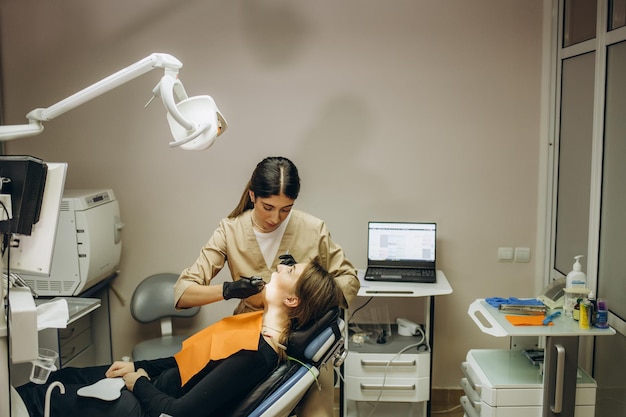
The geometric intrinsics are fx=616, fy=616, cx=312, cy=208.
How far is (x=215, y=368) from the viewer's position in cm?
200

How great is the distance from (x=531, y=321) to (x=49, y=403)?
5.85ft

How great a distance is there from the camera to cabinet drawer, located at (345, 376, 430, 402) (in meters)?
2.94

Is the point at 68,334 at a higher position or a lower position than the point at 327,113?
lower

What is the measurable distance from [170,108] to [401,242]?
1635mm

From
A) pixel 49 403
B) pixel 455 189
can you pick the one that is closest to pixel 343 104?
pixel 455 189

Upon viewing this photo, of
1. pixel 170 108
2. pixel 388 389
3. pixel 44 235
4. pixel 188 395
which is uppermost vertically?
pixel 170 108

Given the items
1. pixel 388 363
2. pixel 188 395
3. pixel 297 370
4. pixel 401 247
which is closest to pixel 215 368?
pixel 188 395

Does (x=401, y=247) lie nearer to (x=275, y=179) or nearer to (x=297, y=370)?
(x=275, y=179)

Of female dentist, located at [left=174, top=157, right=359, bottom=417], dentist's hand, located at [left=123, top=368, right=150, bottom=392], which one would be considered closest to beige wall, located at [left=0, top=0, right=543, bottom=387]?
female dentist, located at [left=174, top=157, right=359, bottom=417]

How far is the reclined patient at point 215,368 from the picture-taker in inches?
76.4

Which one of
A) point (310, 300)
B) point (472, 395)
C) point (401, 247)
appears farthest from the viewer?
point (401, 247)

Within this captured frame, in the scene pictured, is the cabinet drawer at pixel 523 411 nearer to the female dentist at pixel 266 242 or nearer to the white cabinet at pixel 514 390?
the white cabinet at pixel 514 390

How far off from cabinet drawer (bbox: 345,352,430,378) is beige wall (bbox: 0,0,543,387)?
52 centimetres

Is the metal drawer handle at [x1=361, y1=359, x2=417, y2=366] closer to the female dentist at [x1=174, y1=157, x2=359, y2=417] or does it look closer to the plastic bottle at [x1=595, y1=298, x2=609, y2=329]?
the female dentist at [x1=174, y1=157, x2=359, y2=417]
